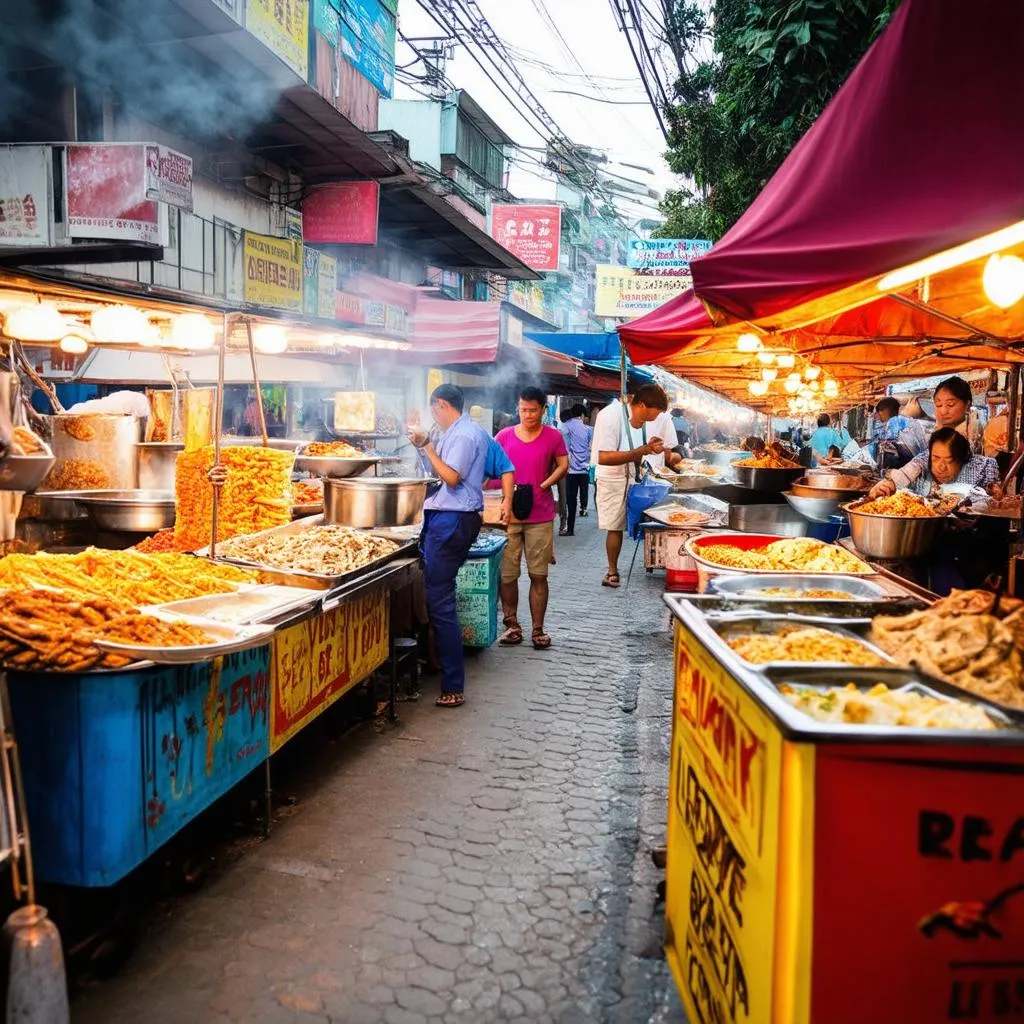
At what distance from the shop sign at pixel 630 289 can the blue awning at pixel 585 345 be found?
29.6 inches

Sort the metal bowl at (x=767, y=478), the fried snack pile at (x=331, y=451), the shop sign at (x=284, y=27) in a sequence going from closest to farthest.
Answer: the fried snack pile at (x=331, y=451)
the metal bowl at (x=767, y=478)
the shop sign at (x=284, y=27)

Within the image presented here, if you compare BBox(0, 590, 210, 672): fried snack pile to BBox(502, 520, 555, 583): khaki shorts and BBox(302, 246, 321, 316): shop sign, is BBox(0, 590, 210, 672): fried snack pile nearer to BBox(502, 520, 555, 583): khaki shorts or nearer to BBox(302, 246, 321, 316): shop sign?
BBox(502, 520, 555, 583): khaki shorts

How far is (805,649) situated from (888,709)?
2.32 ft

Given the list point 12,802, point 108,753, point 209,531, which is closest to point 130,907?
point 108,753

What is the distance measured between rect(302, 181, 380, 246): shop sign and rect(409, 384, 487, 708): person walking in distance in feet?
27.5

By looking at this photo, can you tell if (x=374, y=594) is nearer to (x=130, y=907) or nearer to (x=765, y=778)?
(x=130, y=907)

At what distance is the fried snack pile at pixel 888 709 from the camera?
7.04 ft

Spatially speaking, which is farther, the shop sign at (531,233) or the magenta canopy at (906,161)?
the shop sign at (531,233)

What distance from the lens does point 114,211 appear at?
775 centimetres

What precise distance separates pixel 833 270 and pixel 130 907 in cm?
341

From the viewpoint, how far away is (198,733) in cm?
345

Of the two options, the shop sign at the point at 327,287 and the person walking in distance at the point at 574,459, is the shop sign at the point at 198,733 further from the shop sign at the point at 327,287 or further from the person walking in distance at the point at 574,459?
the person walking in distance at the point at 574,459

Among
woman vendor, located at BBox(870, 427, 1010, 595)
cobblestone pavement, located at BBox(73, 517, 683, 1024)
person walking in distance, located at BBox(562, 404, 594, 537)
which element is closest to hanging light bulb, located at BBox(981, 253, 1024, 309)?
woman vendor, located at BBox(870, 427, 1010, 595)

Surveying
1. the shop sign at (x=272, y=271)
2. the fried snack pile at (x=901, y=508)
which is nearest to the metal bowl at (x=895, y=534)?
the fried snack pile at (x=901, y=508)
